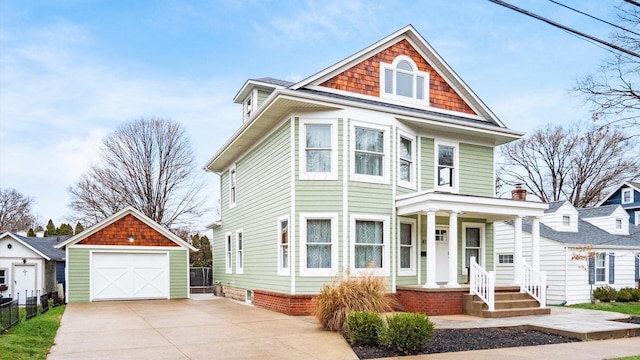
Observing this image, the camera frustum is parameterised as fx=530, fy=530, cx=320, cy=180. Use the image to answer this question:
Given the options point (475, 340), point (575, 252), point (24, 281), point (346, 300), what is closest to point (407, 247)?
point (346, 300)

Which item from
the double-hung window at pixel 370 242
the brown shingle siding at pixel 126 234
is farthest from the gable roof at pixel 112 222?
the double-hung window at pixel 370 242

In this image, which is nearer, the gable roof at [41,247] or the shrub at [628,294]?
the shrub at [628,294]

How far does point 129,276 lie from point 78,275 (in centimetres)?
173

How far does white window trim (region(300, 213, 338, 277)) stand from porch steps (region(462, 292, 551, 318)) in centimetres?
346

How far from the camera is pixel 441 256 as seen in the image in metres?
16.0

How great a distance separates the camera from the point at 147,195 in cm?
3509

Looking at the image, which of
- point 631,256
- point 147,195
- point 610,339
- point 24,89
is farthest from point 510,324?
point 147,195

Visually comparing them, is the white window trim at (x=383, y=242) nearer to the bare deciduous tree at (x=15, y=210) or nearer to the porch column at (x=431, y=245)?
the porch column at (x=431, y=245)

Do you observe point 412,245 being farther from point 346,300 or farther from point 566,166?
point 566,166

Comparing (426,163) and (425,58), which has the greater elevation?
(425,58)

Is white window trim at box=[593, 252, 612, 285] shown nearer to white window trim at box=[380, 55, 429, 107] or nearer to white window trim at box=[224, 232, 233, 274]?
white window trim at box=[380, 55, 429, 107]

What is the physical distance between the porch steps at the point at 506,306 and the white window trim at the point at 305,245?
11.4 feet

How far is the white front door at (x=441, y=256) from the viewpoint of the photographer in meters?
15.9

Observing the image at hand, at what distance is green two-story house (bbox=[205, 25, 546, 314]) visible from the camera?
13.8 m
